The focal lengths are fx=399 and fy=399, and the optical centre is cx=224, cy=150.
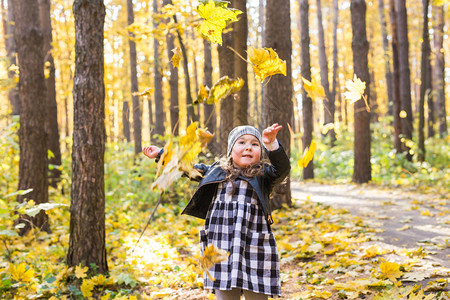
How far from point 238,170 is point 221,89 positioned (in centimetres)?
89

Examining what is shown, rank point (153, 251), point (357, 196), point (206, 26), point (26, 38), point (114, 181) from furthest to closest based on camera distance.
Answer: point (114, 181) < point (357, 196) < point (26, 38) < point (153, 251) < point (206, 26)

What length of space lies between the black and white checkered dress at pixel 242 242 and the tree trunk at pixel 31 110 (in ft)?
14.2

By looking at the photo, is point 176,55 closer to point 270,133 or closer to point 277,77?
point 270,133

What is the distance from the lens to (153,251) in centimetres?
552

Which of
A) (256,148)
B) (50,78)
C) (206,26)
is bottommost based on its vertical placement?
(256,148)

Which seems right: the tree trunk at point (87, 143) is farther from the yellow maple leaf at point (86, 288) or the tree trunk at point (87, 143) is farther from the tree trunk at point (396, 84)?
the tree trunk at point (396, 84)

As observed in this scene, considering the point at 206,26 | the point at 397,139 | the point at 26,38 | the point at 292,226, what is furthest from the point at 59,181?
the point at 397,139

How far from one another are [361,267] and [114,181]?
717 cm

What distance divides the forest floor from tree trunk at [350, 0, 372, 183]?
2.75 metres

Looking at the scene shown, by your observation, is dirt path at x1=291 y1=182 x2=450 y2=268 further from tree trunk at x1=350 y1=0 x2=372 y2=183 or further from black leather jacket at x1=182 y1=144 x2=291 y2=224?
black leather jacket at x1=182 y1=144 x2=291 y2=224

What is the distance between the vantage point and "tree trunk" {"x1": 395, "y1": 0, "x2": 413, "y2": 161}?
1269cm

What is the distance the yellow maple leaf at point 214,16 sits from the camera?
1.96m

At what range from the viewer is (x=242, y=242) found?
8.36 ft

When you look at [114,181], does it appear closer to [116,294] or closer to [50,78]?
[50,78]
